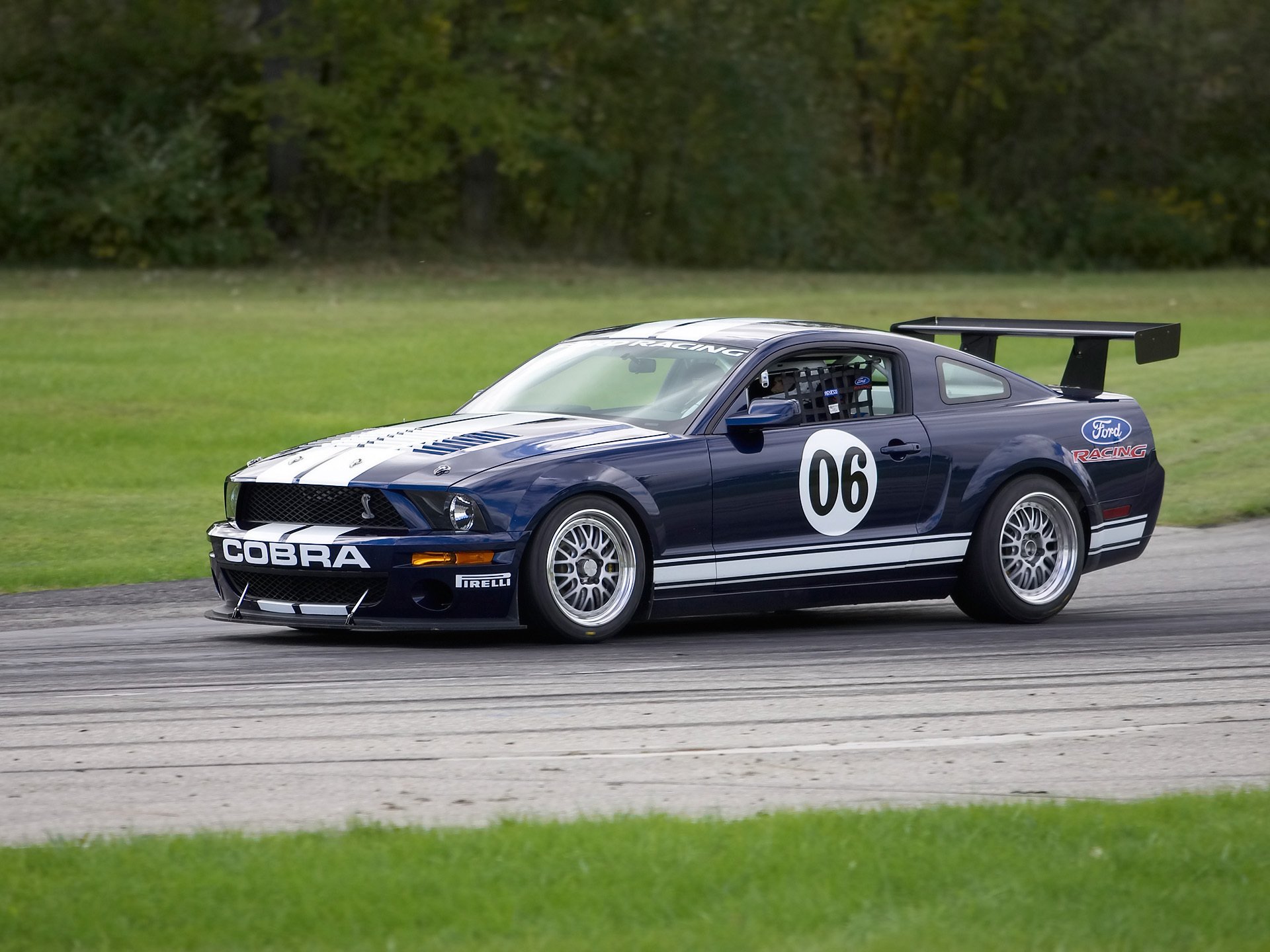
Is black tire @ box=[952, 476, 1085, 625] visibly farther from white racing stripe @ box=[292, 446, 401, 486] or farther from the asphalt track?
white racing stripe @ box=[292, 446, 401, 486]

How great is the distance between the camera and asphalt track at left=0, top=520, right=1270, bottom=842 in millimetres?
5859

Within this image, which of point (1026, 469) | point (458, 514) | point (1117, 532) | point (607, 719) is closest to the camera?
point (607, 719)

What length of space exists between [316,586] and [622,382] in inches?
75.4

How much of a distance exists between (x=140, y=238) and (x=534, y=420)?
3891 cm

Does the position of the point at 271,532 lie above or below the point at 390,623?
above

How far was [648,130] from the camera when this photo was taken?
5309 cm

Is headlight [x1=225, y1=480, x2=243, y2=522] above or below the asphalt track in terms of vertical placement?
above

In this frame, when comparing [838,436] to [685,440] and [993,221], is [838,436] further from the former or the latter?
[993,221]

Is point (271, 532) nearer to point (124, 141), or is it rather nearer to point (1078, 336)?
point (1078, 336)

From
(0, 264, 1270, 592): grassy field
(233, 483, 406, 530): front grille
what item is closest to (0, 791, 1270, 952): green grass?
(233, 483, 406, 530): front grille

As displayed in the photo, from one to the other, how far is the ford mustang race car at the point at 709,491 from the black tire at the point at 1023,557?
12 mm

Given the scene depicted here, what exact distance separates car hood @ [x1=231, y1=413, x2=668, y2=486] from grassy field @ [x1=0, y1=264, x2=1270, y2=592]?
3311 mm

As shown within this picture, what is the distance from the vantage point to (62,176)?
4775 cm

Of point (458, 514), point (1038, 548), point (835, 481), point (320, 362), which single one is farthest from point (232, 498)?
point (320, 362)
